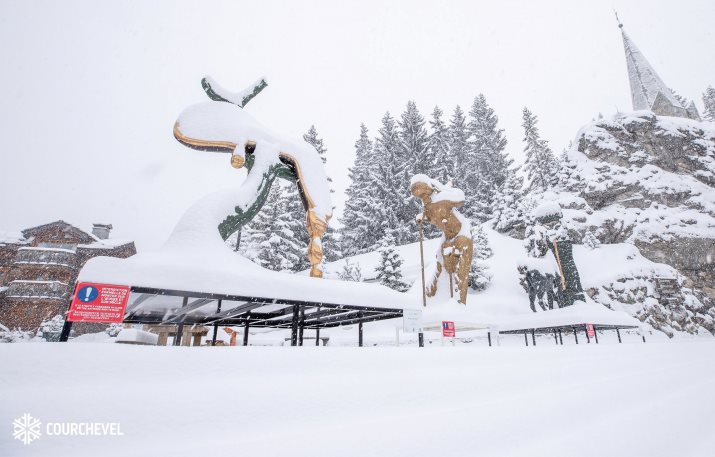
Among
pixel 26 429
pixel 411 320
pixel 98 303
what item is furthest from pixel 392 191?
pixel 26 429

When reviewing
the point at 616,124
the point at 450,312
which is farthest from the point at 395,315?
the point at 616,124

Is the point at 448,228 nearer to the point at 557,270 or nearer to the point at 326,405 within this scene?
the point at 557,270

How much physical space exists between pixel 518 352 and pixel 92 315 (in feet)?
12.9

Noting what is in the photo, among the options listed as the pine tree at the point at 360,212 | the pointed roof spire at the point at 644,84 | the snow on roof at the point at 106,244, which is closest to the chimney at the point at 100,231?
the snow on roof at the point at 106,244

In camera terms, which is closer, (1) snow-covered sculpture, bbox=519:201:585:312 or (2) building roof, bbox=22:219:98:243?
(1) snow-covered sculpture, bbox=519:201:585:312

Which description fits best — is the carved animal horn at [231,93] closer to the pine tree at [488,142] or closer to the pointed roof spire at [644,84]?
the pine tree at [488,142]

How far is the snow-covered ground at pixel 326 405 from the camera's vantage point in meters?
1.59

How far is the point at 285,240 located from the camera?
72.4ft

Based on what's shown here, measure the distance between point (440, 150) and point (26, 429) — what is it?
119ft

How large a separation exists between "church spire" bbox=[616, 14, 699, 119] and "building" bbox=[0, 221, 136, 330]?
47.3 metres

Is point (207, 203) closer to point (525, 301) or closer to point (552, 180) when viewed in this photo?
point (525, 301)

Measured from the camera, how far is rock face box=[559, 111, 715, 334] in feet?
57.2

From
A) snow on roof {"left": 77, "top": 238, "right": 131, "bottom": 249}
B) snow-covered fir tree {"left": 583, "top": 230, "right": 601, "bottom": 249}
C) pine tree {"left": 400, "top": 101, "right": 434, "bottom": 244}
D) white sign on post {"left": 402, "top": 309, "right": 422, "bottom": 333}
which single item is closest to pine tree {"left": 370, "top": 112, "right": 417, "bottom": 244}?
pine tree {"left": 400, "top": 101, "right": 434, "bottom": 244}

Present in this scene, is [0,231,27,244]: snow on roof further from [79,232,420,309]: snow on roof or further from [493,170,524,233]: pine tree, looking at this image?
[493,170,524,233]: pine tree
